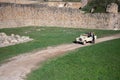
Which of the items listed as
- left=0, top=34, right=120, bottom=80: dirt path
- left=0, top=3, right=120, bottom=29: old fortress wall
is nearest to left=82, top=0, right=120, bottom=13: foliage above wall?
left=0, top=3, right=120, bottom=29: old fortress wall

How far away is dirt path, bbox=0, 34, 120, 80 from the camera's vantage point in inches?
756

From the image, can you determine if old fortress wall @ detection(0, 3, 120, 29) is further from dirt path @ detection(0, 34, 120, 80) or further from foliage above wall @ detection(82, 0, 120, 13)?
dirt path @ detection(0, 34, 120, 80)

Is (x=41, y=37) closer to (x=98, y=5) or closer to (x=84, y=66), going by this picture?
(x=84, y=66)

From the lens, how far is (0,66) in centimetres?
2114

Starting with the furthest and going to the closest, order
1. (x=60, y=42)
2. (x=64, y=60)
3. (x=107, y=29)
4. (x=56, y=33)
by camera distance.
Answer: (x=107, y=29)
(x=56, y=33)
(x=60, y=42)
(x=64, y=60)

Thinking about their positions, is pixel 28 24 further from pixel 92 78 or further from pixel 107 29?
pixel 92 78

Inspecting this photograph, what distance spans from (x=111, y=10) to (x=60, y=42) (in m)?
12.4

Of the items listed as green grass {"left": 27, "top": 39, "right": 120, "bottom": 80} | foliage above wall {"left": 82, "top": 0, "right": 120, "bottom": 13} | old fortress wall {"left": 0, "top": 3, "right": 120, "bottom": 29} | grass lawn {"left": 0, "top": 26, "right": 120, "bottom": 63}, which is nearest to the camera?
green grass {"left": 27, "top": 39, "right": 120, "bottom": 80}

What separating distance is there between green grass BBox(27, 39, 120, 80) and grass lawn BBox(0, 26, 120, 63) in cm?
372

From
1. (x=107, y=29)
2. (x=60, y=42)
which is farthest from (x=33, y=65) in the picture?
(x=107, y=29)

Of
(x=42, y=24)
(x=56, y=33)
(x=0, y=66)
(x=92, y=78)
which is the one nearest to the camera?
(x=92, y=78)

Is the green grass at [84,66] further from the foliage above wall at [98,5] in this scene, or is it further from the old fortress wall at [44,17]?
the foliage above wall at [98,5]

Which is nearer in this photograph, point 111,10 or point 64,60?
point 64,60

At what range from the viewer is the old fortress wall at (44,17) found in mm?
40844
